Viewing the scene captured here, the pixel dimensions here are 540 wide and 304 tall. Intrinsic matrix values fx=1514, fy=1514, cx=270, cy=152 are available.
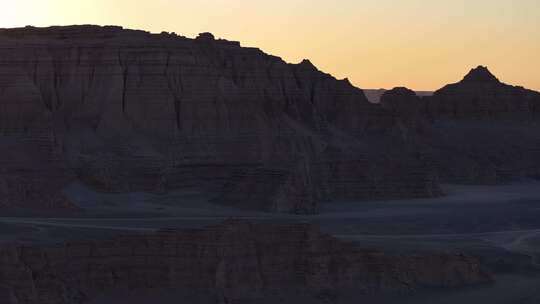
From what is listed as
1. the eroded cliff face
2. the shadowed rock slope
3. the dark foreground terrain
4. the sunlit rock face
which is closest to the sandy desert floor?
the dark foreground terrain

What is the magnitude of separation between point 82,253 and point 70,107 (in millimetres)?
41813

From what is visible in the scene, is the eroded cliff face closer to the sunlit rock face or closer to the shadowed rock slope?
the sunlit rock face

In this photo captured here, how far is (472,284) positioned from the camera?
59.8 meters

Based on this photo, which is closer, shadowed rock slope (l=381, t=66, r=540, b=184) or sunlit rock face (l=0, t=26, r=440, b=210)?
sunlit rock face (l=0, t=26, r=440, b=210)

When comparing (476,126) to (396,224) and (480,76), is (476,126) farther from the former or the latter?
(396,224)

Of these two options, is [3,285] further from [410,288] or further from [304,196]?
[304,196]

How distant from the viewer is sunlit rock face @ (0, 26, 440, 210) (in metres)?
90.4

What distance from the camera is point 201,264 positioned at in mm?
53875

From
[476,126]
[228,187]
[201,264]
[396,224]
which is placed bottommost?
[201,264]

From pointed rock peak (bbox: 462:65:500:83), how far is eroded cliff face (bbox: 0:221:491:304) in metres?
83.0

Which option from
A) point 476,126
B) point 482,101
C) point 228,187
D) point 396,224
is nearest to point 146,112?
point 228,187

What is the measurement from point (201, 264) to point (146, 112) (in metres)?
41.7

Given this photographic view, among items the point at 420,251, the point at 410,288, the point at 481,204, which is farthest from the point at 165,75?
the point at 410,288

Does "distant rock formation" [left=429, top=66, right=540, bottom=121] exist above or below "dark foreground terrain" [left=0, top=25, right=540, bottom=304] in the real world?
above
